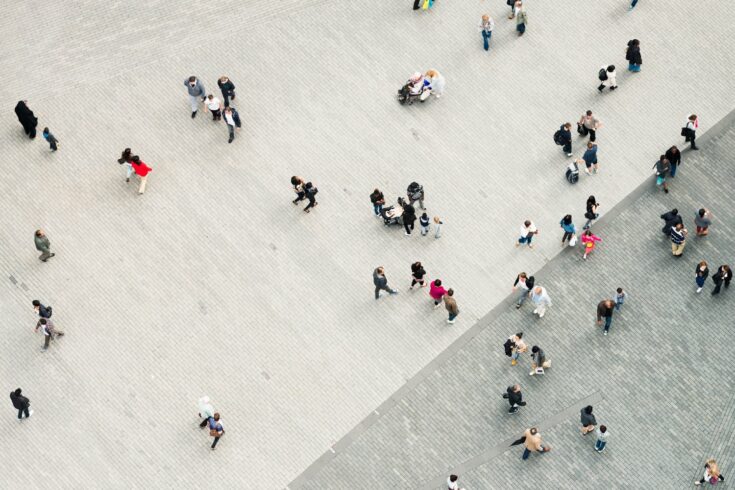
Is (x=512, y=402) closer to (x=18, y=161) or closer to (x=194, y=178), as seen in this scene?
(x=194, y=178)

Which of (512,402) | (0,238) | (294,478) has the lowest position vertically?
(512,402)

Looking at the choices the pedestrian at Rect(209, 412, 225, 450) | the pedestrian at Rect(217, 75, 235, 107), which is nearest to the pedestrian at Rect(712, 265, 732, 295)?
the pedestrian at Rect(209, 412, 225, 450)

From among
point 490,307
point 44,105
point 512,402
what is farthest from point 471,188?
point 44,105

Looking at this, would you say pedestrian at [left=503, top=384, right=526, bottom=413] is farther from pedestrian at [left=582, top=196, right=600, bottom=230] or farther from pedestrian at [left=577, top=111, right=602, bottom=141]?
pedestrian at [left=577, top=111, right=602, bottom=141]

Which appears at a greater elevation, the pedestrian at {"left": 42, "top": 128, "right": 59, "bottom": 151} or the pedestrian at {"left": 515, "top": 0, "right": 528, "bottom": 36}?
the pedestrian at {"left": 42, "top": 128, "right": 59, "bottom": 151}

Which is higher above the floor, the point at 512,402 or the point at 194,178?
the point at 194,178

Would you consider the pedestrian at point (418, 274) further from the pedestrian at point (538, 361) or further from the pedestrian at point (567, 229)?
the pedestrian at point (567, 229)
